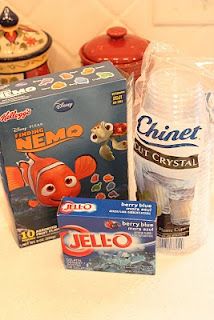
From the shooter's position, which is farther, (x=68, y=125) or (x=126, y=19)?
(x=126, y=19)

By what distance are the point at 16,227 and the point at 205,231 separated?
23 cm

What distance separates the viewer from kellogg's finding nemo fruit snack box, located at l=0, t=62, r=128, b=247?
60cm

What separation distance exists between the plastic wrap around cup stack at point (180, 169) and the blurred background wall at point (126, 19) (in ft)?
0.82

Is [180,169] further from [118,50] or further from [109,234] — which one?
[118,50]

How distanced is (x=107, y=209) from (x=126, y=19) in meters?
0.40

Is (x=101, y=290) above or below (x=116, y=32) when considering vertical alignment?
below

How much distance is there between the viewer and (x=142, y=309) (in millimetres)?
598

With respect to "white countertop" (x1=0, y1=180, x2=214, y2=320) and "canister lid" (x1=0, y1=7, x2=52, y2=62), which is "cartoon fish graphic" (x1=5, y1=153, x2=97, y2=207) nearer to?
"white countertop" (x1=0, y1=180, x2=214, y2=320)

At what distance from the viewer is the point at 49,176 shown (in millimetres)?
656

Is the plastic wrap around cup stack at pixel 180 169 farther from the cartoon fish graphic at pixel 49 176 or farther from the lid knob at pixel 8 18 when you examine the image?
the lid knob at pixel 8 18

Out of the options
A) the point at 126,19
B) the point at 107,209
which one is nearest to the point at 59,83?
the point at 107,209

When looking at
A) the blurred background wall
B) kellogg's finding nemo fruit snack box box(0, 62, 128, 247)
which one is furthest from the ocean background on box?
the blurred background wall

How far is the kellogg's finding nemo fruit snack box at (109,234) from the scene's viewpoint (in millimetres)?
603

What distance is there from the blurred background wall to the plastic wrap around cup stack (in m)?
0.25
